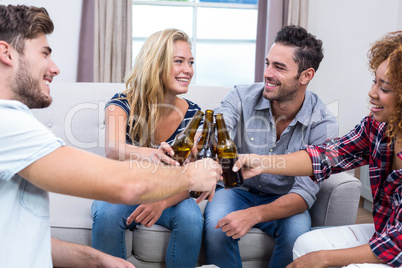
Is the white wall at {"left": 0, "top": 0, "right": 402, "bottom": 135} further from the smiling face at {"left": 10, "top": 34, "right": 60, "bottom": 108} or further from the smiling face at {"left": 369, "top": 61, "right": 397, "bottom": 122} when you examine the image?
the smiling face at {"left": 10, "top": 34, "right": 60, "bottom": 108}

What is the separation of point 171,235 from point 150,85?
677 millimetres

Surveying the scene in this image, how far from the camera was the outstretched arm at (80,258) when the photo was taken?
1164 millimetres

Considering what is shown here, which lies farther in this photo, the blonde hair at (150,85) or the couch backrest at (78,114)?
the couch backrest at (78,114)

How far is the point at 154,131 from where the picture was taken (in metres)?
1.87

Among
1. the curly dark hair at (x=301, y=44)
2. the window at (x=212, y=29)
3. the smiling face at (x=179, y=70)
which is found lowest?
the smiling face at (x=179, y=70)

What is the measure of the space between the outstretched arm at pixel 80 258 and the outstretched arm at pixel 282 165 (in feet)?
1.92

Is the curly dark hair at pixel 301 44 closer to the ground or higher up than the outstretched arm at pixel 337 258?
higher up

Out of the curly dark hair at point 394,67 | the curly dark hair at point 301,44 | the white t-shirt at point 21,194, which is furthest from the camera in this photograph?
the curly dark hair at point 301,44

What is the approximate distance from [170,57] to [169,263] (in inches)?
35.3

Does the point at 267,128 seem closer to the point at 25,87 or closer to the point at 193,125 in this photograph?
the point at 193,125

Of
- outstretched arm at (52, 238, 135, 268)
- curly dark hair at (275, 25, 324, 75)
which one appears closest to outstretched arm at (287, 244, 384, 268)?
outstretched arm at (52, 238, 135, 268)

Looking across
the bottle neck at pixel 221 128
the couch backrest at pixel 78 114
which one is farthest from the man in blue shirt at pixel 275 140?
the couch backrest at pixel 78 114

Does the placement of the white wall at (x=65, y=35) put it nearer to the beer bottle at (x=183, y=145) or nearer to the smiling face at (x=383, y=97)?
the beer bottle at (x=183, y=145)

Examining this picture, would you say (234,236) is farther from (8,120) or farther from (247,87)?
(8,120)
